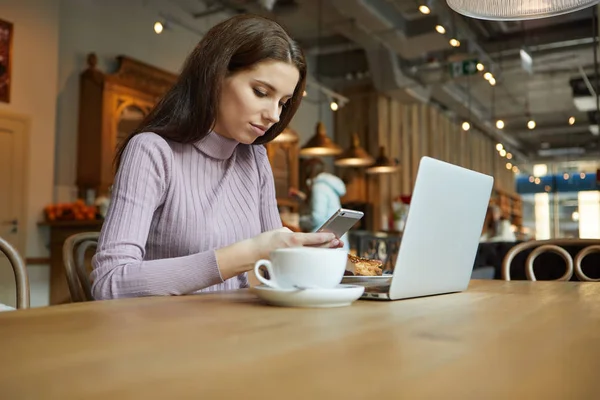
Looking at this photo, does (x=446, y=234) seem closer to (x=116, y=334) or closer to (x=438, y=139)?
(x=116, y=334)

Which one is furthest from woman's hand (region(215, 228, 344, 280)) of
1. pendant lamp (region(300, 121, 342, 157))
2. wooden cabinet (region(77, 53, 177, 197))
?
pendant lamp (region(300, 121, 342, 157))

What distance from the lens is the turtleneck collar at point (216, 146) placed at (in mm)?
1601

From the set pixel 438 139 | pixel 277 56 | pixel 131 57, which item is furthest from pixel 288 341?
pixel 438 139

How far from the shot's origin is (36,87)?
213 inches

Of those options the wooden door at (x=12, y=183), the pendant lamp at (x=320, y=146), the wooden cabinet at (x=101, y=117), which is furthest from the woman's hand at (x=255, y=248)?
the pendant lamp at (x=320, y=146)

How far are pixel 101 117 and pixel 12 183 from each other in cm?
101

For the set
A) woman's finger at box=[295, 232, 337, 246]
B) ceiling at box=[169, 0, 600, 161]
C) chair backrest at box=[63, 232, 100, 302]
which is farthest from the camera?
ceiling at box=[169, 0, 600, 161]

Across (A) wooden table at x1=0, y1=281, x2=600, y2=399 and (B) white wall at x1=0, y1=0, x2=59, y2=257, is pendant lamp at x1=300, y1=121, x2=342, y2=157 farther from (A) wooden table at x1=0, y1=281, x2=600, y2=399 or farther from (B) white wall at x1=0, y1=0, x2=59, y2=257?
(A) wooden table at x1=0, y1=281, x2=600, y2=399

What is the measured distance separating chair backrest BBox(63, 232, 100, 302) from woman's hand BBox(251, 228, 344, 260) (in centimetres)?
57

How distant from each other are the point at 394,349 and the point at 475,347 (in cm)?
8

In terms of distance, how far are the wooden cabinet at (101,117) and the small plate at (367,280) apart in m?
4.69

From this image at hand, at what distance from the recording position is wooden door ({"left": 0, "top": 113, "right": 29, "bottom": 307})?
5.12m

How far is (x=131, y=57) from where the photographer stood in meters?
6.33

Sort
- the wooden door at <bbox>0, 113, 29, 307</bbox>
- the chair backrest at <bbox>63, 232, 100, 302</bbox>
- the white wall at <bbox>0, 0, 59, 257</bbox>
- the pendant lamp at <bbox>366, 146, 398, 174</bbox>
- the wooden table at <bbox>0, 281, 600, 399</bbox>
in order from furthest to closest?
the pendant lamp at <bbox>366, 146, 398, 174</bbox> < the white wall at <bbox>0, 0, 59, 257</bbox> < the wooden door at <bbox>0, 113, 29, 307</bbox> < the chair backrest at <bbox>63, 232, 100, 302</bbox> < the wooden table at <bbox>0, 281, 600, 399</bbox>
